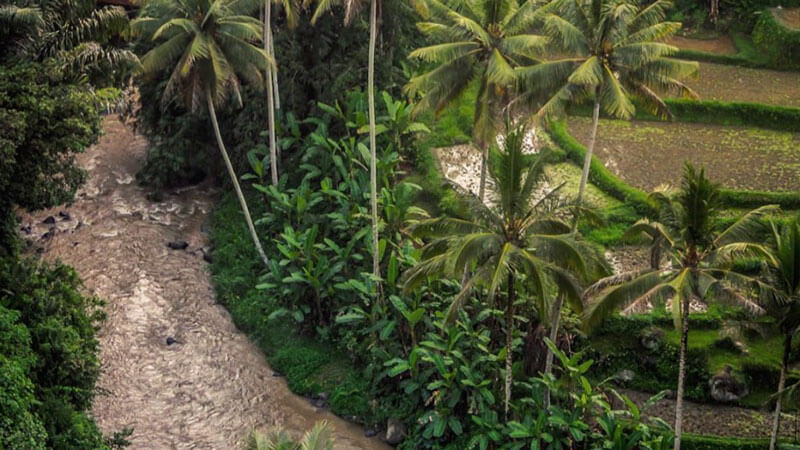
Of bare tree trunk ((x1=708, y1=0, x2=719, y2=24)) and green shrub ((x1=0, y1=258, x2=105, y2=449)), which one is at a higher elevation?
bare tree trunk ((x1=708, y1=0, x2=719, y2=24))

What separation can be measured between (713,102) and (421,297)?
13915 mm

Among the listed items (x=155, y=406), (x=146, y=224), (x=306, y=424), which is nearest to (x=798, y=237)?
(x=306, y=424)

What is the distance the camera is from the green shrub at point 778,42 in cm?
3822

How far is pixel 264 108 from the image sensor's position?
1345 inches

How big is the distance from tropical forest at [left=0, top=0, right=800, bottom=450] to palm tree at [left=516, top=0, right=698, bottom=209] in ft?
0.24

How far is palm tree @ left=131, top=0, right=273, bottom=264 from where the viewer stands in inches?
1131

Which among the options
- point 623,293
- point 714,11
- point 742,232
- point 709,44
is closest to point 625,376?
point 623,293

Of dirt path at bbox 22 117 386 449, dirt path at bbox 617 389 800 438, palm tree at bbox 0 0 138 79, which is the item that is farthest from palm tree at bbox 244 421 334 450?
palm tree at bbox 0 0 138 79

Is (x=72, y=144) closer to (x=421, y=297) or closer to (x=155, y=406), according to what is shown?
(x=155, y=406)

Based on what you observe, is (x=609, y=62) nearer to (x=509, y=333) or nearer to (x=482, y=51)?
(x=482, y=51)

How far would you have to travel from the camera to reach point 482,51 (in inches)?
1046

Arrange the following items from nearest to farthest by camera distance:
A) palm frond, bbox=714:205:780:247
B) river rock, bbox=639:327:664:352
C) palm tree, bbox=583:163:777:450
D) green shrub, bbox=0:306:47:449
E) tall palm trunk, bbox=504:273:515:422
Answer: green shrub, bbox=0:306:47:449 → palm tree, bbox=583:163:777:450 → palm frond, bbox=714:205:780:247 → tall palm trunk, bbox=504:273:515:422 → river rock, bbox=639:327:664:352

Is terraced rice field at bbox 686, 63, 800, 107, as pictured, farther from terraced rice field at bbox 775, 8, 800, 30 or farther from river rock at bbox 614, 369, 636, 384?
river rock at bbox 614, 369, 636, 384

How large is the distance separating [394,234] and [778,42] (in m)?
17.5
